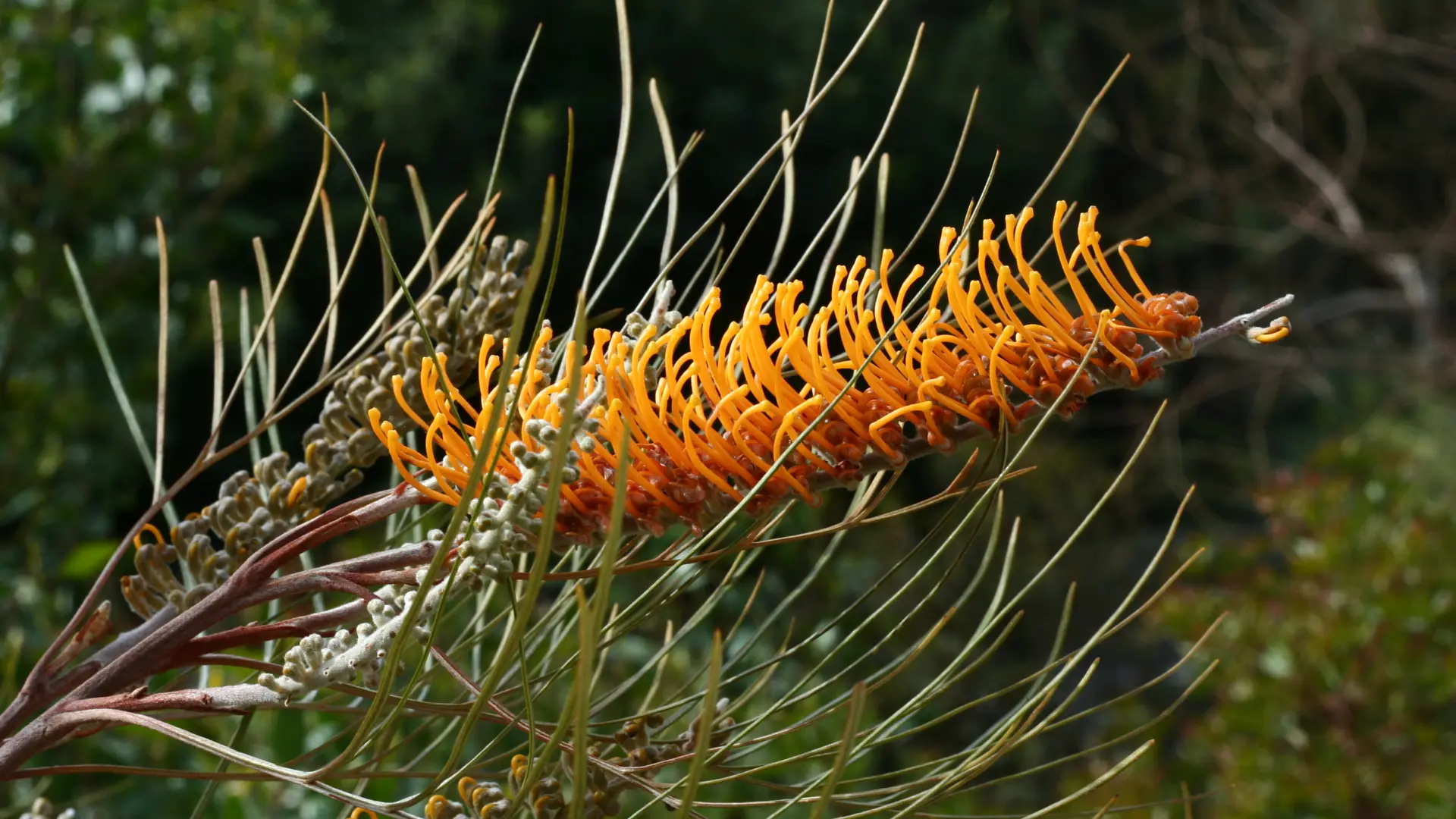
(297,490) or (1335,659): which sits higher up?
(297,490)

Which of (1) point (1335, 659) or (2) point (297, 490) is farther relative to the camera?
(1) point (1335, 659)

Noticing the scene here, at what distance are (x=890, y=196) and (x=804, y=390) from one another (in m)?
3.68

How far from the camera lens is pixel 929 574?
100 inches

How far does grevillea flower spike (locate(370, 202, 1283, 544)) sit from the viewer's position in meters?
0.25

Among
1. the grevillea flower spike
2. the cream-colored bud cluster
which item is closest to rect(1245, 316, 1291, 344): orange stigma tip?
the grevillea flower spike

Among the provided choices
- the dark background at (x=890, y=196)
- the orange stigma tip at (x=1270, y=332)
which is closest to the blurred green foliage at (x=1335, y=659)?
the dark background at (x=890, y=196)

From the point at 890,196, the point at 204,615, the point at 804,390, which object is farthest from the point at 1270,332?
the point at 890,196

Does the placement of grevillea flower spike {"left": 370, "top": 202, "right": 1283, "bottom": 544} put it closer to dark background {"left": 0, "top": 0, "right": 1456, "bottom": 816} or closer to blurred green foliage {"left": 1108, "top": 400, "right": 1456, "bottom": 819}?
dark background {"left": 0, "top": 0, "right": 1456, "bottom": 816}

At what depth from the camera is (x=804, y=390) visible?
26 centimetres

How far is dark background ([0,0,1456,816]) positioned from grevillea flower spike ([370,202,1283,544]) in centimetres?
7

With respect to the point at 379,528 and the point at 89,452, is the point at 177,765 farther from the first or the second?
the point at 379,528

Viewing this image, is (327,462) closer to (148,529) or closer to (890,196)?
(148,529)

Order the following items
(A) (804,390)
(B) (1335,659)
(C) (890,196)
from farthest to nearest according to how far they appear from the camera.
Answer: (C) (890,196) → (B) (1335,659) → (A) (804,390)

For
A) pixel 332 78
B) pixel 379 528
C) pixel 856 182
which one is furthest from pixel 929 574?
pixel 856 182
